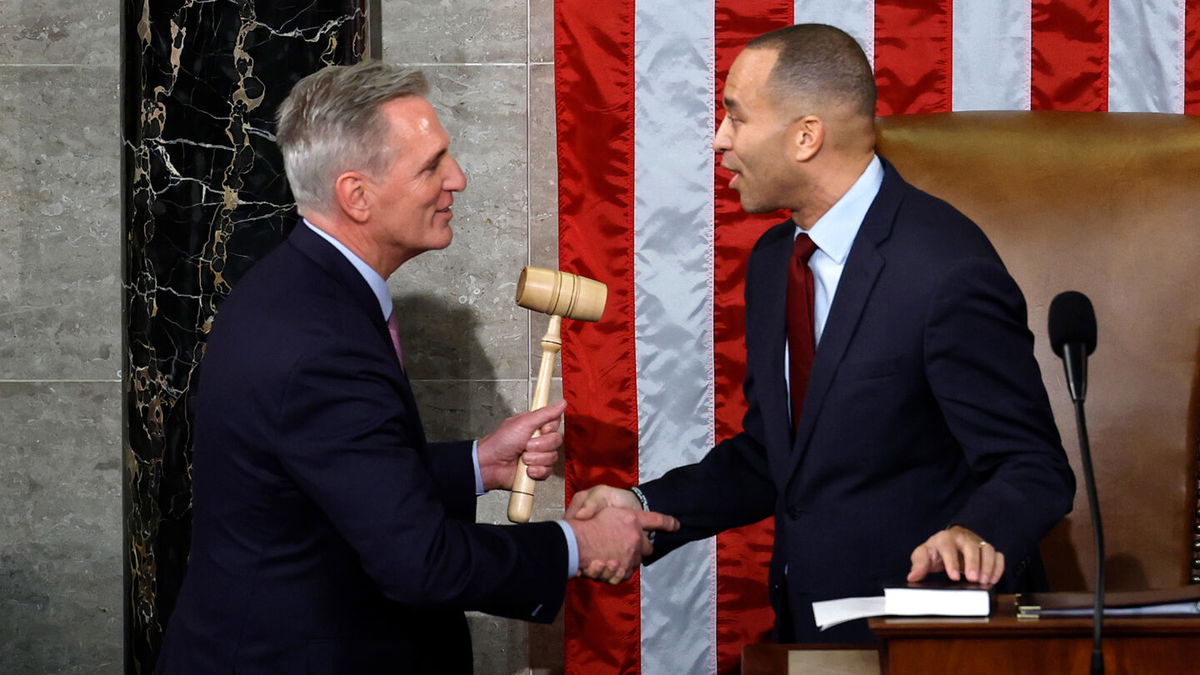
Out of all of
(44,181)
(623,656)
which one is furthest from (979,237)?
(44,181)

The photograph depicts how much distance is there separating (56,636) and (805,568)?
7.40 ft

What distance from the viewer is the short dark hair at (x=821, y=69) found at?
254cm

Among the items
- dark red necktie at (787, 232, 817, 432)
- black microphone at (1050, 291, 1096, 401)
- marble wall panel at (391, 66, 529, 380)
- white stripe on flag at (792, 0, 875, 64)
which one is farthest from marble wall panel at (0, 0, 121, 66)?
black microphone at (1050, 291, 1096, 401)

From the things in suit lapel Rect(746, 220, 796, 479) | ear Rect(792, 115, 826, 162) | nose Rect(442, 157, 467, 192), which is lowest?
suit lapel Rect(746, 220, 796, 479)

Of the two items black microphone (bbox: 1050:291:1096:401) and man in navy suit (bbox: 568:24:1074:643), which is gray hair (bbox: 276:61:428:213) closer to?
man in navy suit (bbox: 568:24:1074:643)

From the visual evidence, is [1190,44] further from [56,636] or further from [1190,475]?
[56,636]

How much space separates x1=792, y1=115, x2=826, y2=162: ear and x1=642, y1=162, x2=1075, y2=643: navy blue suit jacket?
0.15 meters

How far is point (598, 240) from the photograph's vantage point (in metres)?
3.45

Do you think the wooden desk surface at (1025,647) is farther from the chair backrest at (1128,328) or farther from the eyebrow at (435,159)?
the chair backrest at (1128,328)

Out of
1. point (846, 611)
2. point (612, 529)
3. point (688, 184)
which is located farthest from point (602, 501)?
point (846, 611)

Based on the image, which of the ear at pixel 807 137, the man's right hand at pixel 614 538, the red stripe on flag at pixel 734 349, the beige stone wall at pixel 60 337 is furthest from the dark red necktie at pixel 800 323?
the beige stone wall at pixel 60 337

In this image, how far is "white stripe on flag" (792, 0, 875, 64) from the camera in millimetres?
3418

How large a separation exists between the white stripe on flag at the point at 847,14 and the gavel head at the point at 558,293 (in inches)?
42.1

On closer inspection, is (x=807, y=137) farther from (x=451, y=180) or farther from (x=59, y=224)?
(x=59, y=224)
